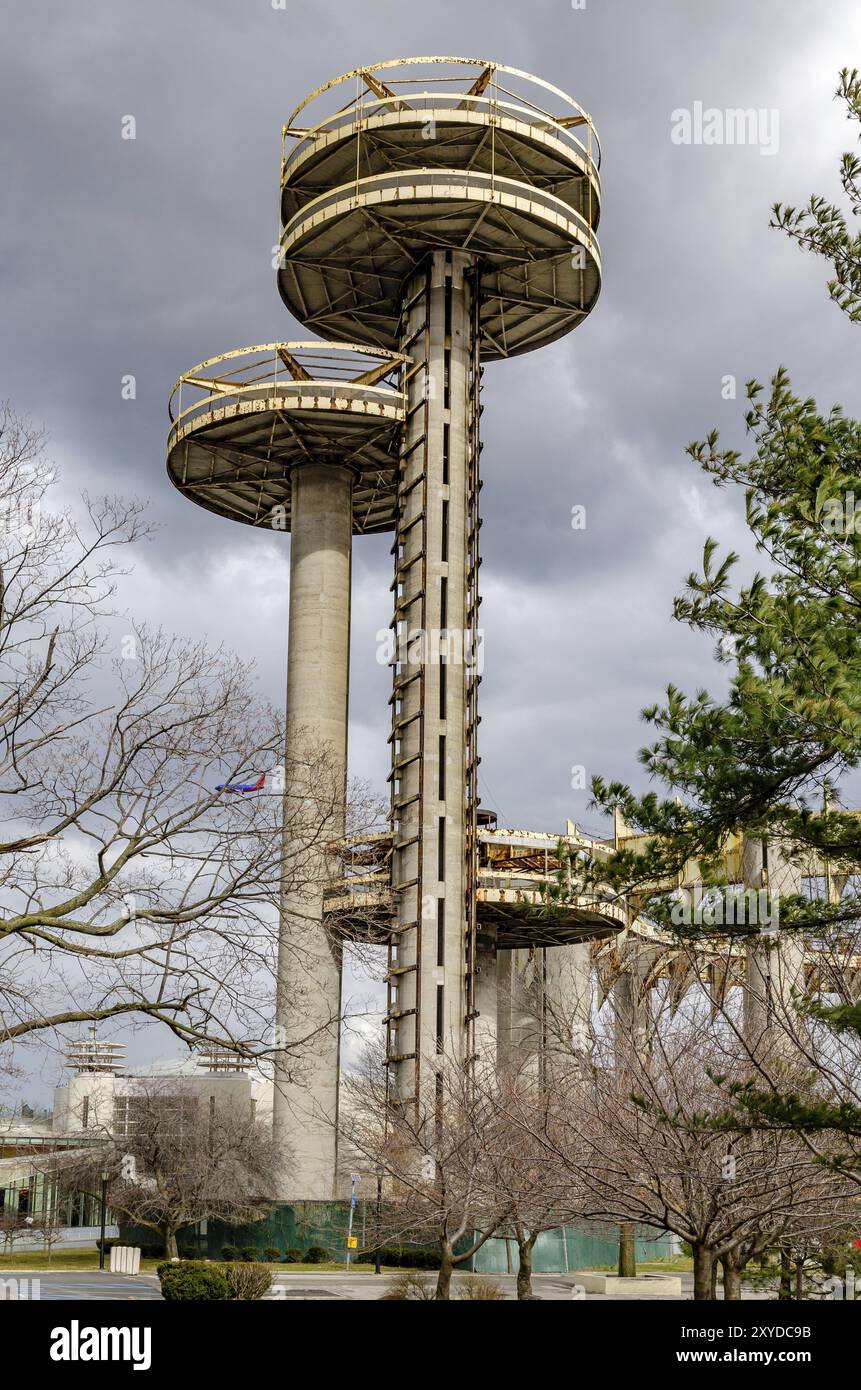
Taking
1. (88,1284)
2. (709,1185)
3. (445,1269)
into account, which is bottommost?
(88,1284)

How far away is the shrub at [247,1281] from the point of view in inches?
1361

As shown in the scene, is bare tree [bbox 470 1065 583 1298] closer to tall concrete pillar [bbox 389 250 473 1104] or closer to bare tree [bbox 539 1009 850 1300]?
bare tree [bbox 539 1009 850 1300]

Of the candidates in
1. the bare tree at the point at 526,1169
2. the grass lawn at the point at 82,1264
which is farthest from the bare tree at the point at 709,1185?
the grass lawn at the point at 82,1264

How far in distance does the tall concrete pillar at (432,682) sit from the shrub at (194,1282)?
24.3m

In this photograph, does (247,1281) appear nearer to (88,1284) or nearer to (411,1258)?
(88,1284)

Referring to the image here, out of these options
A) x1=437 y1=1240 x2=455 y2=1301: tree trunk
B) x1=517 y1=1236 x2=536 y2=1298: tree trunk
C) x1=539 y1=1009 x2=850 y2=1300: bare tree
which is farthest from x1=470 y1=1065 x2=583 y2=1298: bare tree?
x1=437 y1=1240 x2=455 y2=1301: tree trunk

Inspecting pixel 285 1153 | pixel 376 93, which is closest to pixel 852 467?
pixel 376 93

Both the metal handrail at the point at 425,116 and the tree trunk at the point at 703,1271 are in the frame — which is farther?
the metal handrail at the point at 425,116

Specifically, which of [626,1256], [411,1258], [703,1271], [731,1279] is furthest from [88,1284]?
[703,1271]

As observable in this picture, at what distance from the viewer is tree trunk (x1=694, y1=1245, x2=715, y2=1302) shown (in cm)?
2300

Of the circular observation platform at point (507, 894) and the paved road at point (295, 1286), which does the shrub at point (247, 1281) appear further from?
the circular observation platform at point (507, 894)

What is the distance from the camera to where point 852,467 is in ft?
60.6

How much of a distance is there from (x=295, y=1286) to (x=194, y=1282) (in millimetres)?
19219

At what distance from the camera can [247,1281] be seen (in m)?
34.9
